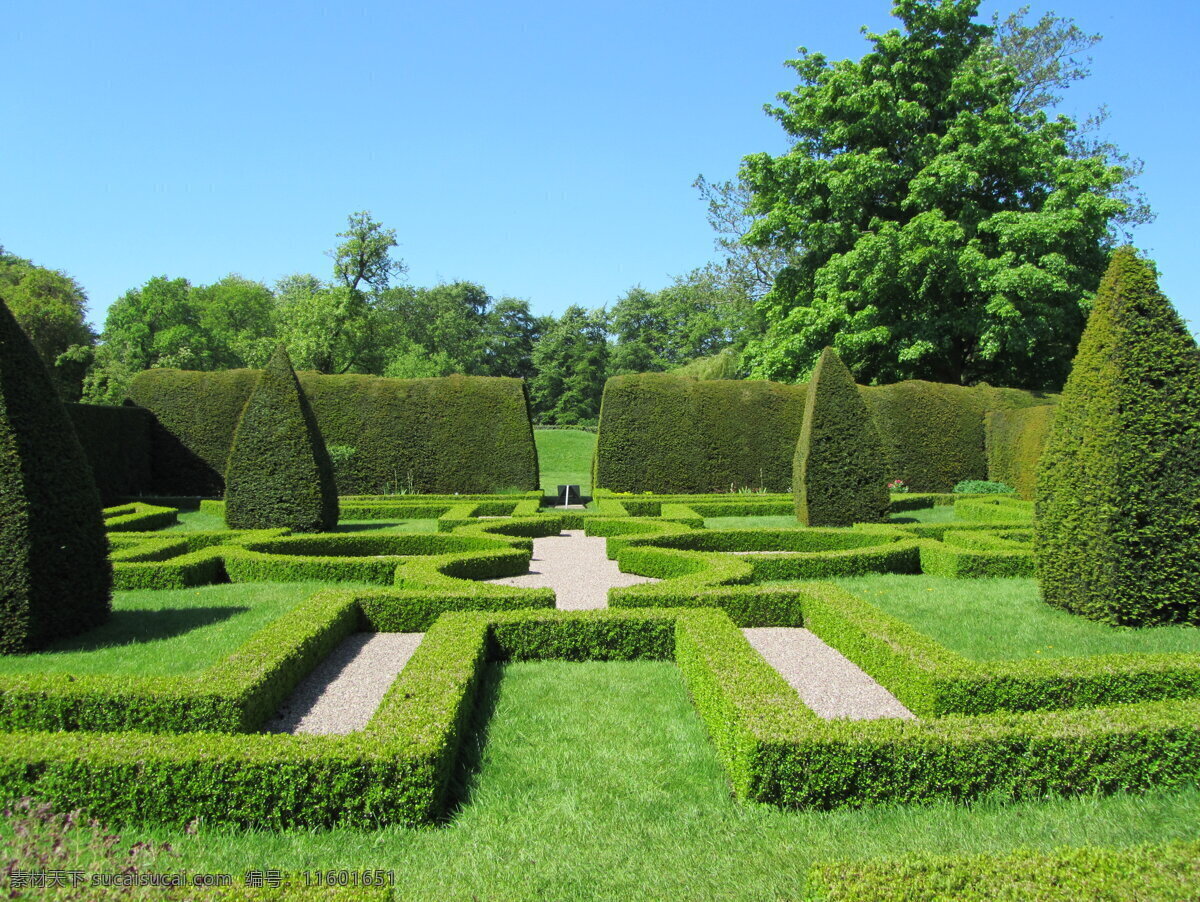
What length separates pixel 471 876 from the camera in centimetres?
343

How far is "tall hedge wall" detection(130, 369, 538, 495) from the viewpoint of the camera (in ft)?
69.7

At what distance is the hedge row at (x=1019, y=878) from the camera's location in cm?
278

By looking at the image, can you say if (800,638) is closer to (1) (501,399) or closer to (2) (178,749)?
(2) (178,749)

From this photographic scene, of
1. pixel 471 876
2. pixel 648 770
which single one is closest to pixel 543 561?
pixel 648 770

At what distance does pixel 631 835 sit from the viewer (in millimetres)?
3803

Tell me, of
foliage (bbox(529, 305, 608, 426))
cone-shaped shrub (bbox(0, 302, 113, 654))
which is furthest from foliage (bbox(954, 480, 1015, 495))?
foliage (bbox(529, 305, 608, 426))

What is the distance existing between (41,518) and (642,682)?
5.62 metres

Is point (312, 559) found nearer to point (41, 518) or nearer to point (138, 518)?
point (41, 518)

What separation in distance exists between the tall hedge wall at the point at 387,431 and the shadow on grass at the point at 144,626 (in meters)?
12.9

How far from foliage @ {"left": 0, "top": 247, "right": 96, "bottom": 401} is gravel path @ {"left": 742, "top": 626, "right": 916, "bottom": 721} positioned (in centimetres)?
4342

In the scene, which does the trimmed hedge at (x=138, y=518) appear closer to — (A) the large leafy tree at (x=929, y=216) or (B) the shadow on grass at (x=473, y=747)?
(B) the shadow on grass at (x=473, y=747)

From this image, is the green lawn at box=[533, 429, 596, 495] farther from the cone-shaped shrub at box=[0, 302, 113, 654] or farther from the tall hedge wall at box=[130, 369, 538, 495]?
the cone-shaped shrub at box=[0, 302, 113, 654]

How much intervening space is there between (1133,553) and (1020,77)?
31.1 metres

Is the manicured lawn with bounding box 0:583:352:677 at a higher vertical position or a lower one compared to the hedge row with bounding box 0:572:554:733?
lower
